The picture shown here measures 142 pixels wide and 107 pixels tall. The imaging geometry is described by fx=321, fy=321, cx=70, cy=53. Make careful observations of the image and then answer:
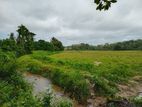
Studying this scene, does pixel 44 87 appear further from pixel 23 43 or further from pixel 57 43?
pixel 57 43

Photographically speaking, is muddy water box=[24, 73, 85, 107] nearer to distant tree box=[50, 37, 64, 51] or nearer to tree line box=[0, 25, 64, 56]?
tree line box=[0, 25, 64, 56]

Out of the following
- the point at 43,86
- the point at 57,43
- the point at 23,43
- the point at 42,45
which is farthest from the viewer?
the point at 57,43

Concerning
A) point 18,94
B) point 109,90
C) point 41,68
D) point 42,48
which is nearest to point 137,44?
point 42,48

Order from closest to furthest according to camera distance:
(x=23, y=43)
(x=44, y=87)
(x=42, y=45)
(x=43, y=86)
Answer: (x=44, y=87) → (x=43, y=86) → (x=23, y=43) → (x=42, y=45)

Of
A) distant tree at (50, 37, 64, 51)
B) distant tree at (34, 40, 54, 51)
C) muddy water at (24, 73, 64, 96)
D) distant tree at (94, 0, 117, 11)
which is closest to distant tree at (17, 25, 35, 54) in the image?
distant tree at (34, 40, 54, 51)

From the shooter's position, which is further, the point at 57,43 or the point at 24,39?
the point at 57,43

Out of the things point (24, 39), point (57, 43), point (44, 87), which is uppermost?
point (24, 39)

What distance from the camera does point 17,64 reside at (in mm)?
20672

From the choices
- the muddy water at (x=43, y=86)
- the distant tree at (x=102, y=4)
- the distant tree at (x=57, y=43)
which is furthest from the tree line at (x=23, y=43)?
the distant tree at (x=102, y=4)

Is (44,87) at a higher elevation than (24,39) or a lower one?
lower

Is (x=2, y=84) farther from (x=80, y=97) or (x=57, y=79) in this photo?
(x=57, y=79)

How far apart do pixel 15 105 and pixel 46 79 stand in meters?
12.2

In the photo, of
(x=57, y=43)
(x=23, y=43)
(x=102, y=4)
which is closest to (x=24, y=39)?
(x=23, y=43)

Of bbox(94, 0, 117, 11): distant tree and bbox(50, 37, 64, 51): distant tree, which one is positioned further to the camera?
bbox(50, 37, 64, 51): distant tree
